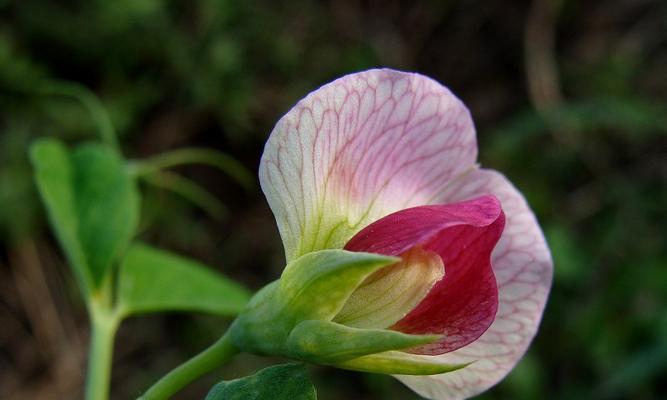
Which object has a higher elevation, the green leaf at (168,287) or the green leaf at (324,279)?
the green leaf at (324,279)

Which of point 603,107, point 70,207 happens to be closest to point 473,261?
point 70,207

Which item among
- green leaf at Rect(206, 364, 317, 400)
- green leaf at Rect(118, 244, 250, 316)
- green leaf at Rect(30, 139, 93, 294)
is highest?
green leaf at Rect(206, 364, 317, 400)

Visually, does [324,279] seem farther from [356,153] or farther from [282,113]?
[282,113]

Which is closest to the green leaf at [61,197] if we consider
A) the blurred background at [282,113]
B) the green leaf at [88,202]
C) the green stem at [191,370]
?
the green leaf at [88,202]

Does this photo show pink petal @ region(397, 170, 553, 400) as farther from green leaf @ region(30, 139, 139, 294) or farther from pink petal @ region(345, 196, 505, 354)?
green leaf @ region(30, 139, 139, 294)

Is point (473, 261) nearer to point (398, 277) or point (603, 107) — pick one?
point (398, 277)

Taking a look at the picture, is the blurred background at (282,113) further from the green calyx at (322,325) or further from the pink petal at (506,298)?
the green calyx at (322,325)

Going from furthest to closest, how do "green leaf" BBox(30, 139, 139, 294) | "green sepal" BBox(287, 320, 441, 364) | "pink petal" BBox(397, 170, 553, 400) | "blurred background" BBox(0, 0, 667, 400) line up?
"blurred background" BBox(0, 0, 667, 400) < "green leaf" BBox(30, 139, 139, 294) < "pink petal" BBox(397, 170, 553, 400) < "green sepal" BBox(287, 320, 441, 364)

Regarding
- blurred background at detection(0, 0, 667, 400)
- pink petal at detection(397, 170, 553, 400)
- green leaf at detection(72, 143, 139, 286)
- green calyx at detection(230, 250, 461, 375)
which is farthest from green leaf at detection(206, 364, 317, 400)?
blurred background at detection(0, 0, 667, 400)
